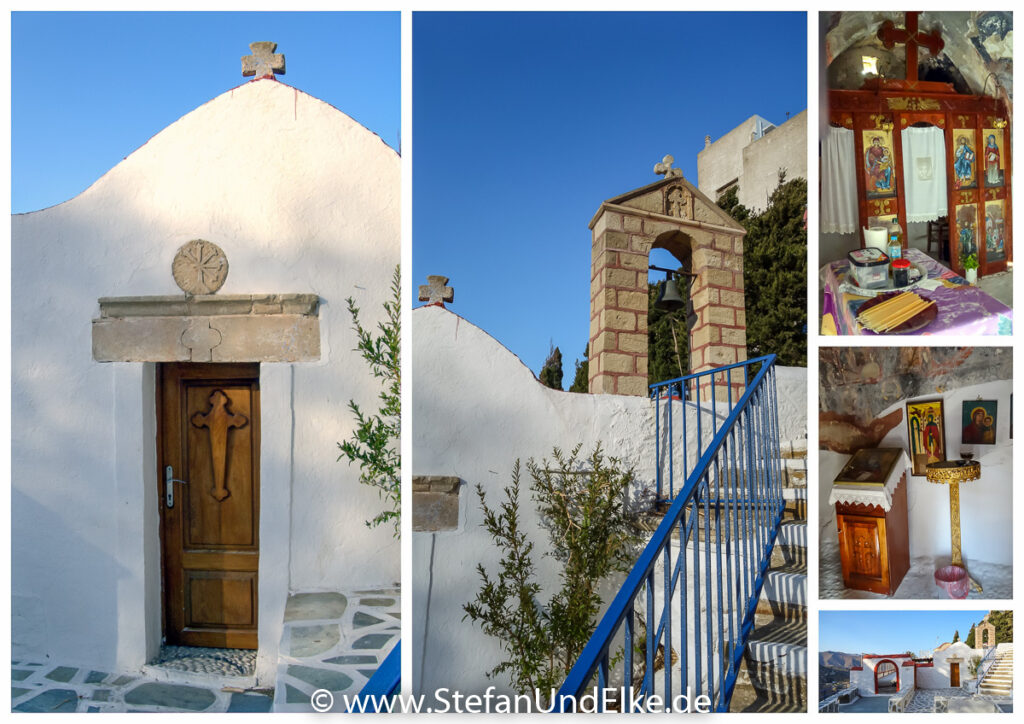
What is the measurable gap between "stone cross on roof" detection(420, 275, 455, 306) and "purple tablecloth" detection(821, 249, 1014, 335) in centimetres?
125

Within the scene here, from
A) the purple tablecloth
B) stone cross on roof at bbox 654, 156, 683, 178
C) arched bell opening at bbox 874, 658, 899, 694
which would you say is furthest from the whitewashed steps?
stone cross on roof at bbox 654, 156, 683, 178

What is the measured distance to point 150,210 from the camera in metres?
3.38

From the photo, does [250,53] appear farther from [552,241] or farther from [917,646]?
[917,646]

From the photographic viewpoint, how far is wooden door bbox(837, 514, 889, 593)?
8.30 feet

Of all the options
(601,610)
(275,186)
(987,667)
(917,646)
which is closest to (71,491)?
(275,186)

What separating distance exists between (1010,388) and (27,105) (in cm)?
391

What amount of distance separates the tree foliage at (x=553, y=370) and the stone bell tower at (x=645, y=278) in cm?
11

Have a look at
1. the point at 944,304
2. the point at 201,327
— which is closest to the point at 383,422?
the point at 201,327

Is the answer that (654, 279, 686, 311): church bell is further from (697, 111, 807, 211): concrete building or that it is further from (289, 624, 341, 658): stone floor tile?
(289, 624, 341, 658): stone floor tile

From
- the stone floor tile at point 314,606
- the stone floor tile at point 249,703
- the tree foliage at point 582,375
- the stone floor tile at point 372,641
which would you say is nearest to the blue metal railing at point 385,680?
Answer: the stone floor tile at point 372,641

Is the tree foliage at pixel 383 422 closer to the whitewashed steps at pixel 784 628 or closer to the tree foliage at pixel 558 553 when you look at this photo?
the tree foliage at pixel 558 553

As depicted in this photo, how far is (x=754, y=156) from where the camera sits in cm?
260

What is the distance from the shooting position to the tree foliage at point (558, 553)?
2650mm

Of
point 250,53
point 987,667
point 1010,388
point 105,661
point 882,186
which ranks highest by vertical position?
point 250,53
